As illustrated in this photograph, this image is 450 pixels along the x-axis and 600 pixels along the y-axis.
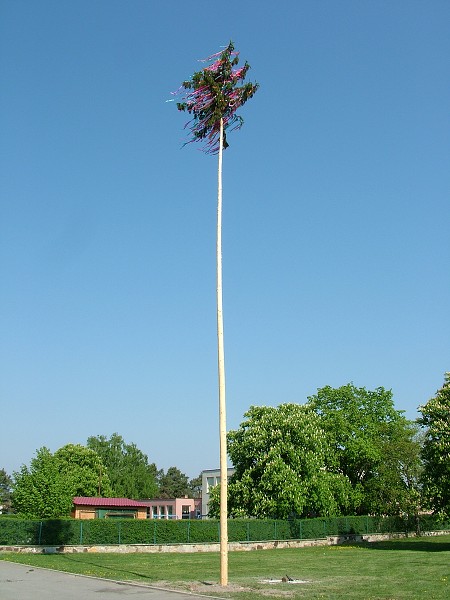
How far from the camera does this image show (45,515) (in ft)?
199

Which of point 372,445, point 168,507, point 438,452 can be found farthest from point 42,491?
point 168,507

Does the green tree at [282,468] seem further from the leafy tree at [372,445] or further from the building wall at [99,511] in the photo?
the building wall at [99,511]

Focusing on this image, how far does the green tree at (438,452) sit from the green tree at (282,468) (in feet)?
43.5

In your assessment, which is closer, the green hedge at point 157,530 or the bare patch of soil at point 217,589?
the bare patch of soil at point 217,589

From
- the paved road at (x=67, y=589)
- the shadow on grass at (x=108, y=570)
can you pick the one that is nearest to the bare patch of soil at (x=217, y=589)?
the paved road at (x=67, y=589)

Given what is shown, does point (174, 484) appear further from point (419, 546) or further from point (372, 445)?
point (419, 546)

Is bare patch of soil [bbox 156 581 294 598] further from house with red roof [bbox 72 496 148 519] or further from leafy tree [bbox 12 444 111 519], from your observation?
leafy tree [bbox 12 444 111 519]

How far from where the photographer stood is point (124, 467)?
112 m

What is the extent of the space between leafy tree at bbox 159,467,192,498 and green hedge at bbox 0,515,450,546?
367 feet

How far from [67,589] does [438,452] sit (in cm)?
2848

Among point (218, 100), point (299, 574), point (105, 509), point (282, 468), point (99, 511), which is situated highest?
point (218, 100)

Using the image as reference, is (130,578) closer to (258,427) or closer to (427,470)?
(427,470)

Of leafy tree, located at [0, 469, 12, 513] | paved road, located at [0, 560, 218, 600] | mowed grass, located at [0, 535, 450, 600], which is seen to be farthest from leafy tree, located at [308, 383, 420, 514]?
leafy tree, located at [0, 469, 12, 513]

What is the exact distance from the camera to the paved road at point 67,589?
18.0 meters
